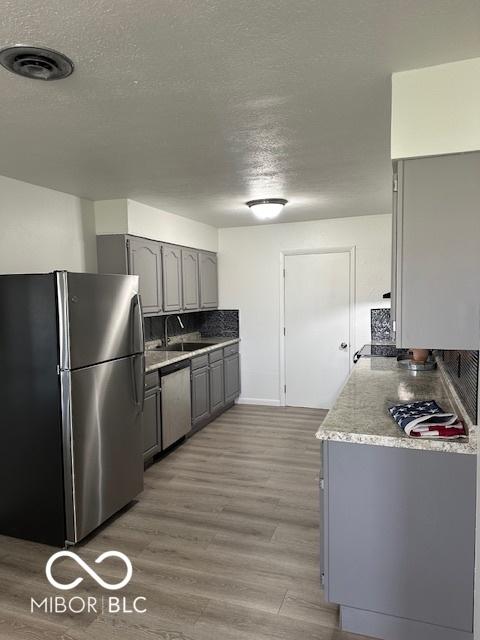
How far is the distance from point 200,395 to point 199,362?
14.3 inches

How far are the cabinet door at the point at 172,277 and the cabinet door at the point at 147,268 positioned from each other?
0.10m

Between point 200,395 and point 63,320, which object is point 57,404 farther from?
point 200,395

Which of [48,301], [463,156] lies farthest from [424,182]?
[48,301]

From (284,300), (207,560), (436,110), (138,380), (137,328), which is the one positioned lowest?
(207,560)

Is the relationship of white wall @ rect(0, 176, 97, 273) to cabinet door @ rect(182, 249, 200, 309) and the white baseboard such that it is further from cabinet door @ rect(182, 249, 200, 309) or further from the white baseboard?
the white baseboard

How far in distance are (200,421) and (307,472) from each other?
1.50m

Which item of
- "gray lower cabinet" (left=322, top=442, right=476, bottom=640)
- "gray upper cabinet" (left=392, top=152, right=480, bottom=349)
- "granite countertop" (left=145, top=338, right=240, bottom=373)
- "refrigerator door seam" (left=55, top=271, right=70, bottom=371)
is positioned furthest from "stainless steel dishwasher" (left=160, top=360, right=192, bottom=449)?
"gray upper cabinet" (left=392, top=152, right=480, bottom=349)

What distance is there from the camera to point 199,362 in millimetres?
4750

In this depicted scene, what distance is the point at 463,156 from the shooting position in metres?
1.74

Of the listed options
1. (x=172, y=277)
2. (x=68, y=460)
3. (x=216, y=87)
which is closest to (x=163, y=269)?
(x=172, y=277)

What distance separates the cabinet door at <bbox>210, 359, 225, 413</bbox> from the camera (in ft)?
16.6

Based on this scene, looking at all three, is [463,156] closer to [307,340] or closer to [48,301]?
[48,301]

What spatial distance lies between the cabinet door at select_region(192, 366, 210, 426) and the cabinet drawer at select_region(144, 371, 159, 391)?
2.56 feet

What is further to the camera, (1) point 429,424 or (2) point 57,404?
(2) point 57,404
